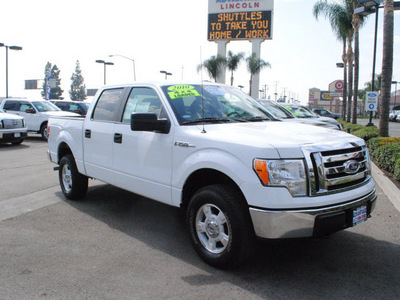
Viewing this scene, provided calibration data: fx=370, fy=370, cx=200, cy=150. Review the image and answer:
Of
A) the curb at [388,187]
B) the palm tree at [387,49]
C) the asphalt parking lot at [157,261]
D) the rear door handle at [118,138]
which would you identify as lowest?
the asphalt parking lot at [157,261]

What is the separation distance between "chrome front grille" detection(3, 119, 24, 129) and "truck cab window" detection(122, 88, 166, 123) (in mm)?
11430

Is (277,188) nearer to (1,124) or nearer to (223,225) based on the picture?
(223,225)

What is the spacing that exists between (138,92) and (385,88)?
885 centimetres

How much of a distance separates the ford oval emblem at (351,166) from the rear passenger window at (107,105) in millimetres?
3070

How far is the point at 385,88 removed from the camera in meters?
11.0

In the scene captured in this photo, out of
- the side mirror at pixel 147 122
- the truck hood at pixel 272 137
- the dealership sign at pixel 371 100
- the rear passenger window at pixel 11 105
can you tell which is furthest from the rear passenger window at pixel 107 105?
the rear passenger window at pixel 11 105

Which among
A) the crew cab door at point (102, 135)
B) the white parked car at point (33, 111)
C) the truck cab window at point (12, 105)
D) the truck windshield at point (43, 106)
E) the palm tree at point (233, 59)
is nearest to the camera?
the crew cab door at point (102, 135)

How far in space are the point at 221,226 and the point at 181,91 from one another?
1773 millimetres

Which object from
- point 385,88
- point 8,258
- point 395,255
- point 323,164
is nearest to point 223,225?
point 323,164

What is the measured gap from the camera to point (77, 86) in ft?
380

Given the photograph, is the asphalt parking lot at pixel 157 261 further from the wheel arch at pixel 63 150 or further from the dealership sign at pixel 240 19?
the dealership sign at pixel 240 19

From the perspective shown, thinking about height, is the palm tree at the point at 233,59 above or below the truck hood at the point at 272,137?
above

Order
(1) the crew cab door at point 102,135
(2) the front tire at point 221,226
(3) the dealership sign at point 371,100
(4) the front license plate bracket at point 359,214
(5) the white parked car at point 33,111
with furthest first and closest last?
(5) the white parked car at point 33,111
(3) the dealership sign at point 371,100
(1) the crew cab door at point 102,135
(4) the front license plate bracket at point 359,214
(2) the front tire at point 221,226

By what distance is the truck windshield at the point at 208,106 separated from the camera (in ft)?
13.8
